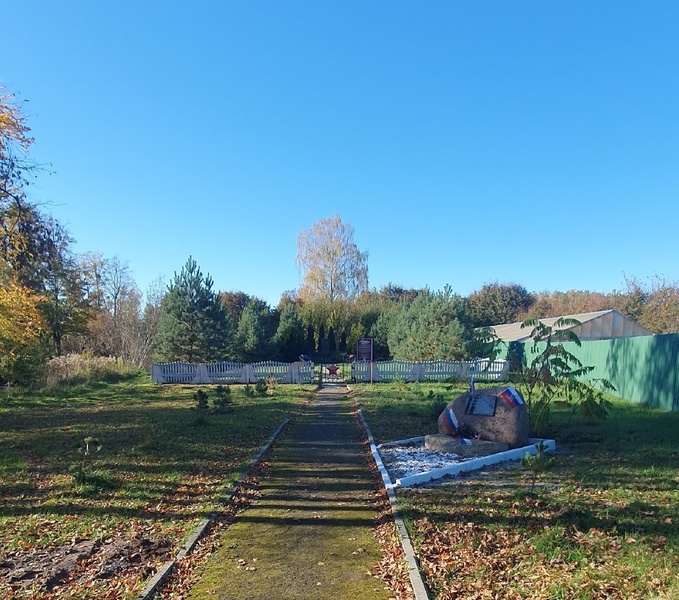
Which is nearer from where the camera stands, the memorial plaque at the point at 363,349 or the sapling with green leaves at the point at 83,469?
the sapling with green leaves at the point at 83,469

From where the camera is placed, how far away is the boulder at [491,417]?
953cm

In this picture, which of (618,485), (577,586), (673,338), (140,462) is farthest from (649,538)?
(673,338)

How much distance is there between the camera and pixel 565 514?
222 inches

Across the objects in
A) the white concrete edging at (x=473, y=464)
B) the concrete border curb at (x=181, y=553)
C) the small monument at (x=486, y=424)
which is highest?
the small monument at (x=486, y=424)

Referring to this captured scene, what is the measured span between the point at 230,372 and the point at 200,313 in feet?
17.2

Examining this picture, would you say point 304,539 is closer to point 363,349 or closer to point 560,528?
point 560,528

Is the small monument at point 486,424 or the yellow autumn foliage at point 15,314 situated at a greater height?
the yellow autumn foliage at point 15,314

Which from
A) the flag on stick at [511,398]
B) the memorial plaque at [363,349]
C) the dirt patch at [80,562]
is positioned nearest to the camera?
the dirt patch at [80,562]

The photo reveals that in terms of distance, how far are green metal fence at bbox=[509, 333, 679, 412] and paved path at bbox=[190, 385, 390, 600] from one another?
5.65 meters

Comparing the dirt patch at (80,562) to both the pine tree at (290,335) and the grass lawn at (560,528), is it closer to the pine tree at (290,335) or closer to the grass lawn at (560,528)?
the grass lawn at (560,528)

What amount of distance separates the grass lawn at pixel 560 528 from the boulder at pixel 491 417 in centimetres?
86

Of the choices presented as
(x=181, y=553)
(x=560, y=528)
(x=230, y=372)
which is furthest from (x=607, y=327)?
(x=181, y=553)

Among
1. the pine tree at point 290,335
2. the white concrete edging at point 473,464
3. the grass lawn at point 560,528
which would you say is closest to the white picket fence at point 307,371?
the white concrete edging at point 473,464

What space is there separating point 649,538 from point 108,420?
12.8 m
